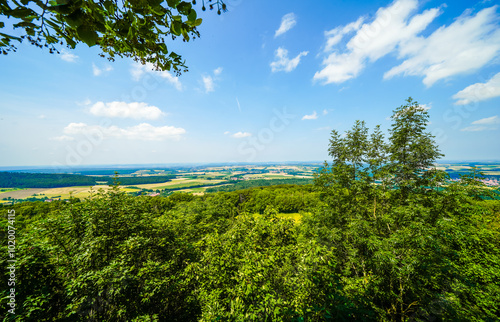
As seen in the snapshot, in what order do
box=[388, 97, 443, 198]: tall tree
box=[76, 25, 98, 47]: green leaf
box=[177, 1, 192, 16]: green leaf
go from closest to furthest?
box=[76, 25, 98, 47]: green leaf → box=[177, 1, 192, 16]: green leaf → box=[388, 97, 443, 198]: tall tree

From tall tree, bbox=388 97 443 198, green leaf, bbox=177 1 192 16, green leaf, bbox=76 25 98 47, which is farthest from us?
tall tree, bbox=388 97 443 198

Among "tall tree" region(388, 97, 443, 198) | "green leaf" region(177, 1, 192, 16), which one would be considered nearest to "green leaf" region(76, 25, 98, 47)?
"green leaf" region(177, 1, 192, 16)

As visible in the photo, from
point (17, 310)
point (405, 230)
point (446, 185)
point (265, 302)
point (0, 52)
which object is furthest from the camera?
point (446, 185)

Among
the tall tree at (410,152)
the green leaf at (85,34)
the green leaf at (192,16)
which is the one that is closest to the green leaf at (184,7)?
the green leaf at (192,16)

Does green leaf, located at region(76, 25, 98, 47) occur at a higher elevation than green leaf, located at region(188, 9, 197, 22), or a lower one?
lower

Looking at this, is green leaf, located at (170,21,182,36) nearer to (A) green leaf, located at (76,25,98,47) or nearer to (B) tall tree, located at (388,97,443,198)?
(A) green leaf, located at (76,25,98,47)

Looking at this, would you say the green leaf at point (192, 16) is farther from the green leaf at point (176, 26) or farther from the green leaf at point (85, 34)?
the green leaf at point (85, 34)

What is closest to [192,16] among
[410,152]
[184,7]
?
[184,7]

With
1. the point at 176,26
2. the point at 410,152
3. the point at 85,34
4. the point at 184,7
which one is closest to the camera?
the point at 85,34

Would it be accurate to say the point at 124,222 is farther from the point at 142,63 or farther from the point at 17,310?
the point at 142,63

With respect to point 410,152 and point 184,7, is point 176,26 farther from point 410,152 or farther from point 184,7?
point 410,152

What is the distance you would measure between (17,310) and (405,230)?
1664 cm

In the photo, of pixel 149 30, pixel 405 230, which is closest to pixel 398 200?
pixel 405 230

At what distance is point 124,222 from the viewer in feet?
28.4
